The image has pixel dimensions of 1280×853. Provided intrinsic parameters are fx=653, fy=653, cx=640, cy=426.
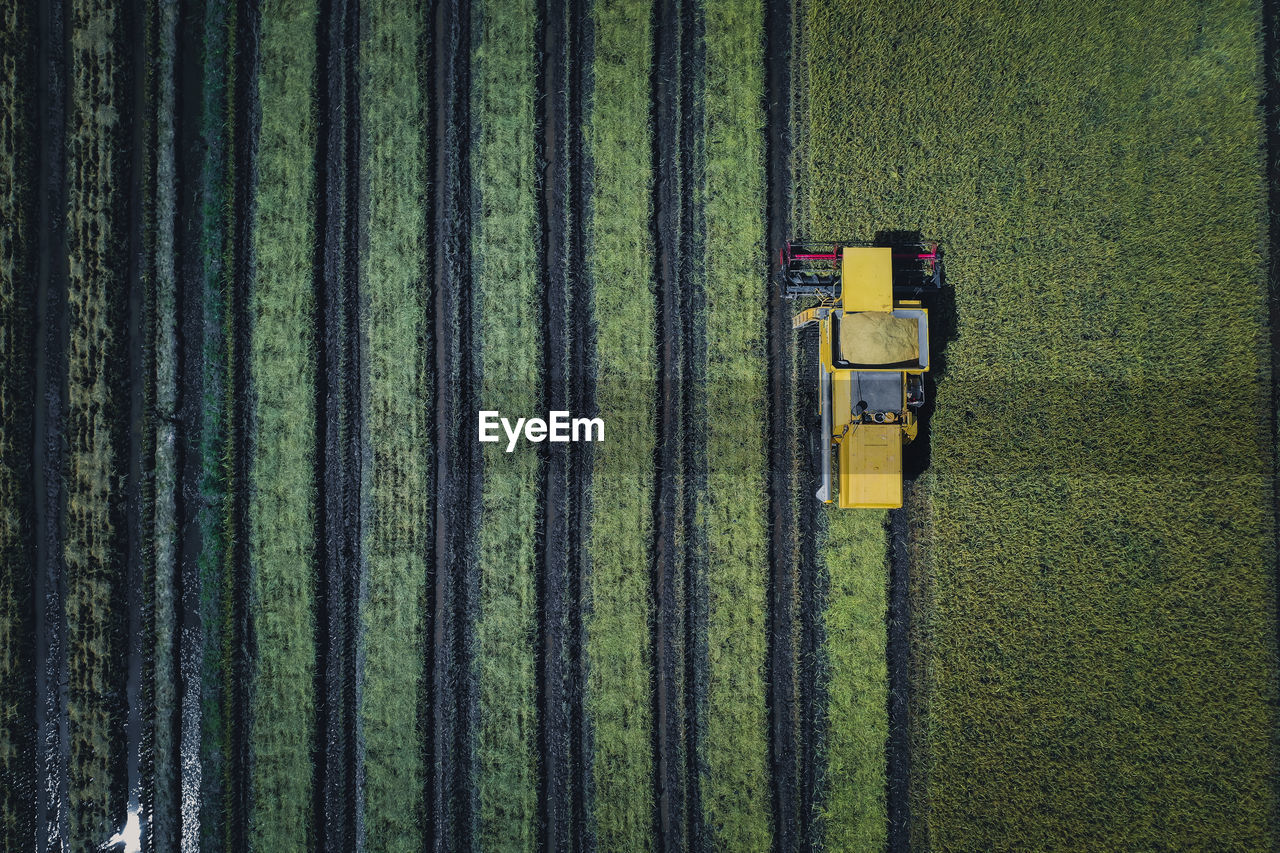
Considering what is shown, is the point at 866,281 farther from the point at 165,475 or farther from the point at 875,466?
the point at 165,475

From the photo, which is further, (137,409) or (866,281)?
(137,409)

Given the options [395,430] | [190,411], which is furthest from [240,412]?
[395,430]

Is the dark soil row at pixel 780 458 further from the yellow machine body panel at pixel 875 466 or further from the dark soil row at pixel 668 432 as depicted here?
the dark soil row at pixel 668 432

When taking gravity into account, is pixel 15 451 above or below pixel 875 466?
above

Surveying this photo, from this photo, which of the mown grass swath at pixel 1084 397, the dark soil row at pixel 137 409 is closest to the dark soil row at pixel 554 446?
the mown grass swath at pixel 1084 397

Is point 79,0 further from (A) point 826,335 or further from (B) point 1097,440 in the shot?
(B) point 1097,440

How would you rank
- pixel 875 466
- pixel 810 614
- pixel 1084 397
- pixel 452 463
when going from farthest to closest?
pixel 452 463 < pixel 810 614 < pixel 1084 397 < pixel 875 466
